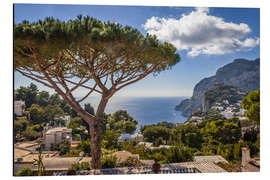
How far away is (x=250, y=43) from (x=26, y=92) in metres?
5.38

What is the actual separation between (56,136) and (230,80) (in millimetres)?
4531

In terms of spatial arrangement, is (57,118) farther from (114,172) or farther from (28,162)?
(114,172)

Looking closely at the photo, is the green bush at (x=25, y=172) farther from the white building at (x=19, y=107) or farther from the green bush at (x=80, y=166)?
the white building at (x=19, y=107)

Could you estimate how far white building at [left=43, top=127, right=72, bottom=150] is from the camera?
15.1 ft

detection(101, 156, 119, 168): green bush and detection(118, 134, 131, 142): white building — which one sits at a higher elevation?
Answer: detection(118, 134, 131, 142): white building

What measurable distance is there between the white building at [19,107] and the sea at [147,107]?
135 cm

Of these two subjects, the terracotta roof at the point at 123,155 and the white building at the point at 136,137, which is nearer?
the terracotta roof at the point at 123,155

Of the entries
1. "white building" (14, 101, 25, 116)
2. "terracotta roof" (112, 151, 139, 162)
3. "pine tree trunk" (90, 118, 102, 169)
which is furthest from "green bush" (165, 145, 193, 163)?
"white building" (14, 101, 25, 116)

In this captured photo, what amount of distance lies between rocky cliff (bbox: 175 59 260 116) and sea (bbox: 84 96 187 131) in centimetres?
20

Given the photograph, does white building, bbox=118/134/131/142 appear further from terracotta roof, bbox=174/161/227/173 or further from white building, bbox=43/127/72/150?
terracotta roof, bbox=174/161/227/173

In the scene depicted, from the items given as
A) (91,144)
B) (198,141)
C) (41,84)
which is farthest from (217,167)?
(41,84)

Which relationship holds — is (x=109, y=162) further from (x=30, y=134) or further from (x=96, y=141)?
(x=30, y=134)

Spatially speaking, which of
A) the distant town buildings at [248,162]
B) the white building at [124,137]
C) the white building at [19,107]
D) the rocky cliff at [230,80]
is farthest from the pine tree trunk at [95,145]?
the distant town buildings at [248,162]

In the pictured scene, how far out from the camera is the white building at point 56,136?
4.59 meters
